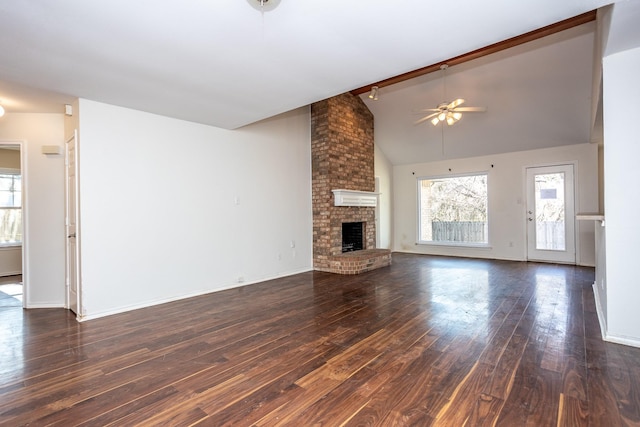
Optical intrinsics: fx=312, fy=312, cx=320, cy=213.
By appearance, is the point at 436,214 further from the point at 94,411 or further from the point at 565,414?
the point at 94,411

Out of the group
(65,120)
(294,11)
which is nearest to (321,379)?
(294,11)

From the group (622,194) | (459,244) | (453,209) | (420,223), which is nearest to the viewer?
(622,194)

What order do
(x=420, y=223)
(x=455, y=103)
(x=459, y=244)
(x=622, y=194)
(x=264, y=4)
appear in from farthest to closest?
1. (x=420, y=223)
2. (x=459, y=244)
3. (x=455, y=103)
4. (x=622, y=194)
5. (x=264, y=4)

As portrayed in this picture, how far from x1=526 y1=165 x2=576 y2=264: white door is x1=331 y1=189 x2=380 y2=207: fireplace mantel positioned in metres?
3.35

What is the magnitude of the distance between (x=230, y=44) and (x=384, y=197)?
6.55 metres

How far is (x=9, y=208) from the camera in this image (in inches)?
233

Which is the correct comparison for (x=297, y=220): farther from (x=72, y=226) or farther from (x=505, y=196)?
(x=505, y=196)

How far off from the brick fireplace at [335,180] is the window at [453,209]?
2.33m

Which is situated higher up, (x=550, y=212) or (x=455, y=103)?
(x=455, y=103)

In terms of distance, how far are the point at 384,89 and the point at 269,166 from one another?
9.57 ft

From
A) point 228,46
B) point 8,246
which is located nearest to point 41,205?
point 8,246

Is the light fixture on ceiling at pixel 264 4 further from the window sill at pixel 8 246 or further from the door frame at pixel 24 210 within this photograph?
the window sill at pixel 8 246


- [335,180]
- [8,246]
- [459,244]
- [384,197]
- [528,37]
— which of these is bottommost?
[459,244]

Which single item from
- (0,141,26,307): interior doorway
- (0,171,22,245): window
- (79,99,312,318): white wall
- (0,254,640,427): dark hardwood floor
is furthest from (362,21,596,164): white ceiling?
(0,171,22,245): window
